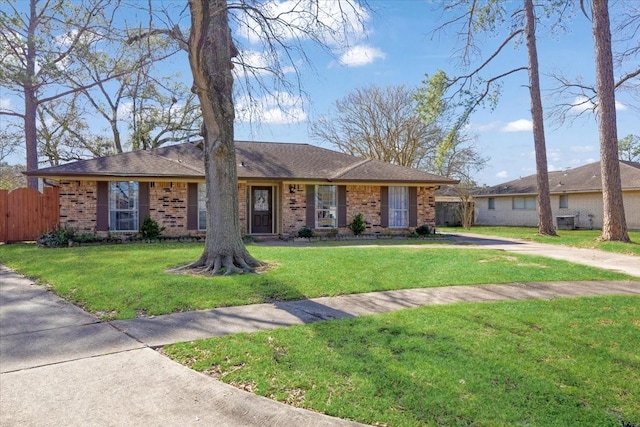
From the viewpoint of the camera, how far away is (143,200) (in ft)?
51.7

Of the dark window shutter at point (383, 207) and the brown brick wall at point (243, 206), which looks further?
the dark window shutter at point (383, 207)

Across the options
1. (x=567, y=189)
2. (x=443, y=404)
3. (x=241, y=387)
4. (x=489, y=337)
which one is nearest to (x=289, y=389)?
(x=241, y=387)

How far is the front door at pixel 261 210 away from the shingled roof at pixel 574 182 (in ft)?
60.1

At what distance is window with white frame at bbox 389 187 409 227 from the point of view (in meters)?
18.3

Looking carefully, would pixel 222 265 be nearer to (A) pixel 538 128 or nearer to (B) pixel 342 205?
(B) pixel 342 205

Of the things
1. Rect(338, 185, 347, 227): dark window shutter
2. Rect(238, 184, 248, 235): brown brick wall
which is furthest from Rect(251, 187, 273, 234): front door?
Rect(338, 185, 347, 227): dark window shutter

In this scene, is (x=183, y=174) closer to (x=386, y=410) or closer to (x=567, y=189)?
(x=386, y=410)

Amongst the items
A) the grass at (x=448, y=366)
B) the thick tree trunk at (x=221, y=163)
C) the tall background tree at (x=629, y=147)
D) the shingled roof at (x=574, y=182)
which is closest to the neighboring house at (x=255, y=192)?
the thick tree trunk at (x=221, y=163)

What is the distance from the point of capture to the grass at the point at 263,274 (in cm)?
654

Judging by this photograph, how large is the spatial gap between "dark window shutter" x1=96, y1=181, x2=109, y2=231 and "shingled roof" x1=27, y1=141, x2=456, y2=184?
546mm

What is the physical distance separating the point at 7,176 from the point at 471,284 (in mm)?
32973

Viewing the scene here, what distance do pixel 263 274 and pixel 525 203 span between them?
2554 centimetres

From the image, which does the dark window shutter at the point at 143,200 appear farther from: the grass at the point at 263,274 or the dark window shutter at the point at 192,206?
the grass at the point at 263,274

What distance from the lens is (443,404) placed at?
3.29 m
